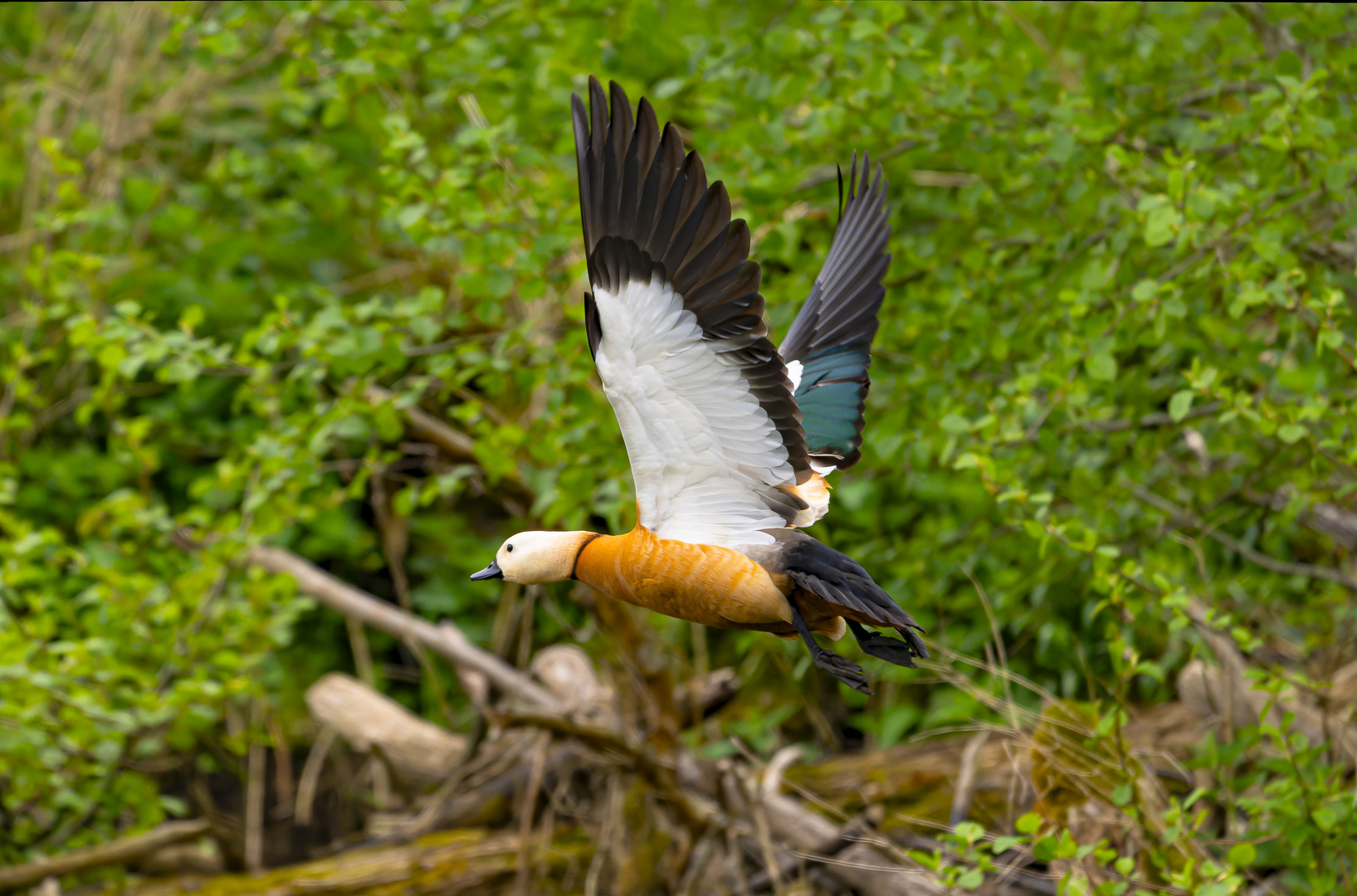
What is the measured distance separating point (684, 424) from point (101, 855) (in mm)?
3683

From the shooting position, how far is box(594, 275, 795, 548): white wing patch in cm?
239

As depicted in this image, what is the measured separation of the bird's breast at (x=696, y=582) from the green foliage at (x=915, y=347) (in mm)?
1128

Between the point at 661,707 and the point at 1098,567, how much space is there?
1881mm

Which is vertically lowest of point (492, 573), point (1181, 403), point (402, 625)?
point (402, 625)

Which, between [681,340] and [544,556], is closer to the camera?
[681,340]

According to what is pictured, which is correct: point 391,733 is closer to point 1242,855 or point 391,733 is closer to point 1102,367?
point 1102,367

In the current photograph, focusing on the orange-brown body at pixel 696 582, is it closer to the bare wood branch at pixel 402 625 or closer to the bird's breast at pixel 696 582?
the bird's breast at pixel 696 582

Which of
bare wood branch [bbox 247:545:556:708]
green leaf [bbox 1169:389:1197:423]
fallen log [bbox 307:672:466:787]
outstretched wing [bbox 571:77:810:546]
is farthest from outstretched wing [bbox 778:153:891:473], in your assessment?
fallen log [bbox 307:672:466:787]

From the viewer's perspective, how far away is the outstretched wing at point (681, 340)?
2297mm

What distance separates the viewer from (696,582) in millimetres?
2479

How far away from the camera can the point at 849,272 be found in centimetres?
330

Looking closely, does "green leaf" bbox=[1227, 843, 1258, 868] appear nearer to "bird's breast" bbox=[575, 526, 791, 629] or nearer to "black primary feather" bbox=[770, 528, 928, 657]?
"black primary feather" bbox=[770, 528, 928, 657]

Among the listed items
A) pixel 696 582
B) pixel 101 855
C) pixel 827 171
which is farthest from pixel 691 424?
pixel 101 855

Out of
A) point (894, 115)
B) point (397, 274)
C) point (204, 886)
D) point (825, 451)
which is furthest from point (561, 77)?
point (204, 886)
